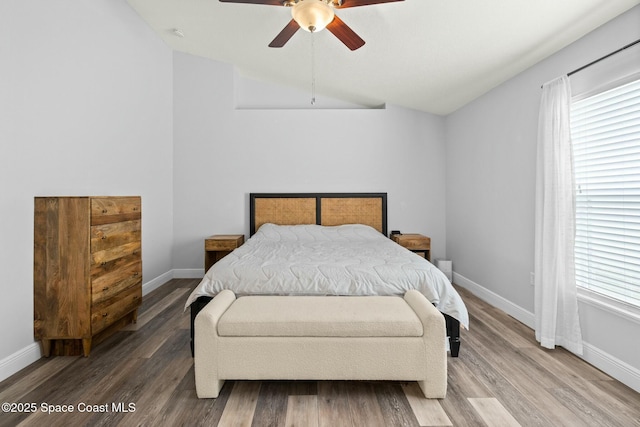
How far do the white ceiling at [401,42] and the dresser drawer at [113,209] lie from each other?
6.88 ft

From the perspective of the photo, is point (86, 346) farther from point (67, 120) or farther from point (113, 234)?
point (67, 120)

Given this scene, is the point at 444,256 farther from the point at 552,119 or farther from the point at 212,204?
the point at 212,204

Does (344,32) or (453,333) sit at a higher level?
(344,32)

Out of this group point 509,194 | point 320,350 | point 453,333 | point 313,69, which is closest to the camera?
point 320,350

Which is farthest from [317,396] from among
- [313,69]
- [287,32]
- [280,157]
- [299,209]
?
[313,69]

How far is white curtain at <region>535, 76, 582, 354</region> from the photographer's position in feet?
7.63

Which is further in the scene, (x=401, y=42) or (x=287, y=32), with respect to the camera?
(x=401, y=42)

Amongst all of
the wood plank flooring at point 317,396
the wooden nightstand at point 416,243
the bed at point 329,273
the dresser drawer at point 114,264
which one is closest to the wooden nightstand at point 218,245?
the bed at point 329,273

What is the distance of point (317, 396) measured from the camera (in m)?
1.81

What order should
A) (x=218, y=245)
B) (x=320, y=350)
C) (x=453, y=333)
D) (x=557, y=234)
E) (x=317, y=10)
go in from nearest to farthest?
(x=320, y=350), (x=317, y=10), (x=453, y=333), (x=557, y=234), (x=218, y=245)

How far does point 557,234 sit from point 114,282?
11.4 ft

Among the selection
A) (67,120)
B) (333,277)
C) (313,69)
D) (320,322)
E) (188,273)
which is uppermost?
(313,69)

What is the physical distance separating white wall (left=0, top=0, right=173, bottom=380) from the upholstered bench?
144cm

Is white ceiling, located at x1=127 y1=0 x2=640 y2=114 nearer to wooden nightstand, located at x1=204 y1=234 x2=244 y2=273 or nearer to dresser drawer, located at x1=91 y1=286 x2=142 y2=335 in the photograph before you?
wooden nightstand, located at x1=204 y1=234 x2=244 y2=273
